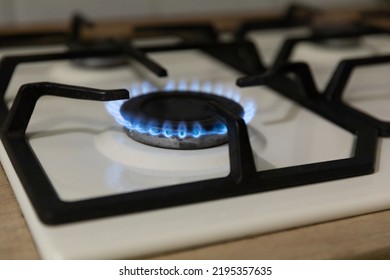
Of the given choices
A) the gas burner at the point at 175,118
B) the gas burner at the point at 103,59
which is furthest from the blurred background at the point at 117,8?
the gas burner at the point at 175,118

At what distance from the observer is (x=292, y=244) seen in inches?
16.1

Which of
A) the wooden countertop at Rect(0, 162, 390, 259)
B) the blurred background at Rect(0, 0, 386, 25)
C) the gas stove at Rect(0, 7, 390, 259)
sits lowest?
the wooden countertop at Rect(0, 162, 390, 259)

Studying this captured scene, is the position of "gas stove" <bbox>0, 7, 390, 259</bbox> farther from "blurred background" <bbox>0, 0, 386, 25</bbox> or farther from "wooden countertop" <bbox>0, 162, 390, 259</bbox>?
"blurred background" <bbox>0, 0, 386, 25</bbox>

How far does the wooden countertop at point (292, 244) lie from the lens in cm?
40

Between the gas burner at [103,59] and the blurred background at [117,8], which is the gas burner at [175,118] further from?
the blurred background at [117,8]

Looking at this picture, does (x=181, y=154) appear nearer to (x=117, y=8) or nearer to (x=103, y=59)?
(x=103, y=59)

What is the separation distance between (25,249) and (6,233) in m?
0.03

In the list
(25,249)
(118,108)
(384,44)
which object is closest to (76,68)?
(118,108)

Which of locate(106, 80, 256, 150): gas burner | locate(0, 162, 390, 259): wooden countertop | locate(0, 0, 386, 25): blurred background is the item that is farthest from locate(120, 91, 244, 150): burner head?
locate(0, 0, 386, 25): blurred background

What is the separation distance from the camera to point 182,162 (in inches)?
20.2

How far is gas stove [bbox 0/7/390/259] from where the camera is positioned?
414 millimetres

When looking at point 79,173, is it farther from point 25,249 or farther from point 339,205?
point 339,205

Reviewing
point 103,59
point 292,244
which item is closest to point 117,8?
point 103,59

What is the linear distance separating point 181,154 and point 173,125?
0.10ft
